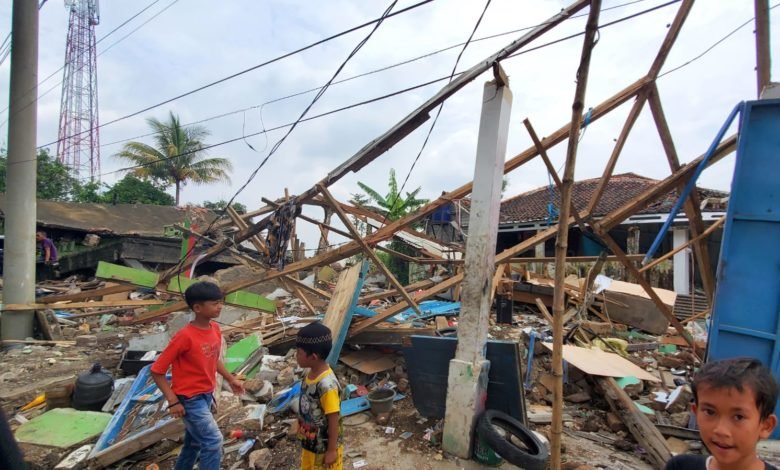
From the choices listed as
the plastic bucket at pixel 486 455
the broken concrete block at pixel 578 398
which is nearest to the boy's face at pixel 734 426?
the plastic bucket at pixel 486 455

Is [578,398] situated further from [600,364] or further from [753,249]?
[753,249]

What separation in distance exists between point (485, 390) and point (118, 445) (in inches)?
132

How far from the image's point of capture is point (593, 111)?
4059 millimetres

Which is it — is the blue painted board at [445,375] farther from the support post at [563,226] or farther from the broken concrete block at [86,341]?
the broken concrete block at [86,341]

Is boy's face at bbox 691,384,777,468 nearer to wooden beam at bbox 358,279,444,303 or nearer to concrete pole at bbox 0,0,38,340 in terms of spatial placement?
wooden beam at bbox 358,279,444,303

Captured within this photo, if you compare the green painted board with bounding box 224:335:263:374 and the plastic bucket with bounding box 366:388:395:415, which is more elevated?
the green painted board with bounding box 224:335:263:374

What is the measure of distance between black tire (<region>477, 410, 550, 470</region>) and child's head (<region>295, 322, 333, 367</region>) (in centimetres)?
177

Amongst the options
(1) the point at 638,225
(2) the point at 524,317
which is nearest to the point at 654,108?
(2) the point at 524,317

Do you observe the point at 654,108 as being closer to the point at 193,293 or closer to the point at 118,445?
the point at 193,293

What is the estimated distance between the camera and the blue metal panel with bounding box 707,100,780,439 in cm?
316

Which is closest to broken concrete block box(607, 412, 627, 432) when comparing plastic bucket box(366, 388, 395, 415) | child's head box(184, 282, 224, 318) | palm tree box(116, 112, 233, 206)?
plastic bucket box(366, 388, 395, 415)

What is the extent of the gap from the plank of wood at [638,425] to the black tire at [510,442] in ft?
3.15

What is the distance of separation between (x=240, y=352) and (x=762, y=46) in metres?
6.95

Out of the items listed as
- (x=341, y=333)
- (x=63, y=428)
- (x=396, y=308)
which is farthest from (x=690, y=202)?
(x=63, y=428)
